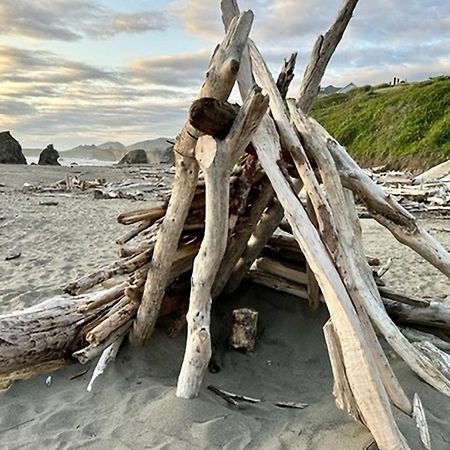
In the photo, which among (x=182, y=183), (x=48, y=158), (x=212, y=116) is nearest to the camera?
(x=212, y=116)

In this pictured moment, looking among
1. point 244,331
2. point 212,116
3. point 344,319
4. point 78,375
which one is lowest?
point 78,375

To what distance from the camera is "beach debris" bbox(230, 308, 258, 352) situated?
169 inches

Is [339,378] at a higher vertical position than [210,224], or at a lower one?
lower

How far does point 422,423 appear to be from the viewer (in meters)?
3.01

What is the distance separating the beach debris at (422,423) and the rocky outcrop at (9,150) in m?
35.0

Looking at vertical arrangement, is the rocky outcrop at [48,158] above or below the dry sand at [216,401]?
below

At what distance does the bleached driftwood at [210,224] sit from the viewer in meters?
3.33

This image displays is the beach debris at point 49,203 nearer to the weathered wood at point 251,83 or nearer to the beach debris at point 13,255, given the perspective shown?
the beach debris at point 13,255

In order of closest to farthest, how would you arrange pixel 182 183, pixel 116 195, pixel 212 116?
1. pixel 212 116
2. pixel 182 183
3. pixel 116 195

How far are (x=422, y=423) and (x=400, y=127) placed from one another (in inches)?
1144

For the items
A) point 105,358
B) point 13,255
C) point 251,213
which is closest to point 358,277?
point 251,213

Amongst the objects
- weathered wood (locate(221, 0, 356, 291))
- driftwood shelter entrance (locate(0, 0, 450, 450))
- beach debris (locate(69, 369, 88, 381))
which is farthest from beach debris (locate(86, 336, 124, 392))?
weathered wood (locate(221, 0, 356, 291))

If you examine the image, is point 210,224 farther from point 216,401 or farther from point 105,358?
point 105,358

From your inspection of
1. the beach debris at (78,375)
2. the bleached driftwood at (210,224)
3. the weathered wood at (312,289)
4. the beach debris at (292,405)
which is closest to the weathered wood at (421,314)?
the weathered wood at (312,289)
